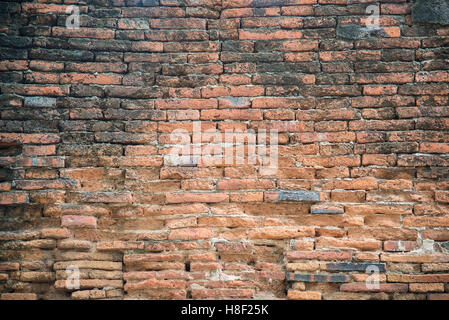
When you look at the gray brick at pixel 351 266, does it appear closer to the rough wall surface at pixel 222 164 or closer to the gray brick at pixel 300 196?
the rough wall surface at pixel 222 164

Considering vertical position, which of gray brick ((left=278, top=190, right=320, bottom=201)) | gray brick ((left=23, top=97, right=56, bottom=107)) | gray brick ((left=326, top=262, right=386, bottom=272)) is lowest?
gray brick ((left=326, top=262, right=386, bottom=272))

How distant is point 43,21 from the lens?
224 cm

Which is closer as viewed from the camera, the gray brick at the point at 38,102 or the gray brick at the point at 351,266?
the gray brick at the point at 351,266

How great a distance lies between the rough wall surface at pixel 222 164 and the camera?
2117 mm

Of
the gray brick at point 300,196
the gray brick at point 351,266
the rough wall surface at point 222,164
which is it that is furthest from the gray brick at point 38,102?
the gray brick at point 351,266

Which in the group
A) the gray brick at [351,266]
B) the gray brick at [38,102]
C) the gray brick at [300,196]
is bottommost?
the gray brick at [351,266]

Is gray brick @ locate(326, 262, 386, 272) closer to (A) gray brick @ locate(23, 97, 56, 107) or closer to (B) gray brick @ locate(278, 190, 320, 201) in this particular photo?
(B) gray brick @ locate(278, 190, 320, 201)

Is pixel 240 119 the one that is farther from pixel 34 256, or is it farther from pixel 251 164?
pixel 34 256

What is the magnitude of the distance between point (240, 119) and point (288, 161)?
1.45 ft

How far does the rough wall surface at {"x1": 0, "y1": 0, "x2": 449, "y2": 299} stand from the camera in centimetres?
212

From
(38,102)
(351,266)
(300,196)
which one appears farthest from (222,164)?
(38,102)

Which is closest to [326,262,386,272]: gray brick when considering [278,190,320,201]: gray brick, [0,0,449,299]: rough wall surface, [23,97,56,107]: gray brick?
[0,0,449,299]: rough wall surface

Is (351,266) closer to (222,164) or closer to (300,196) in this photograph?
(300,196)

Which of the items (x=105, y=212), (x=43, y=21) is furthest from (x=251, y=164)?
(x=43, y=21)
